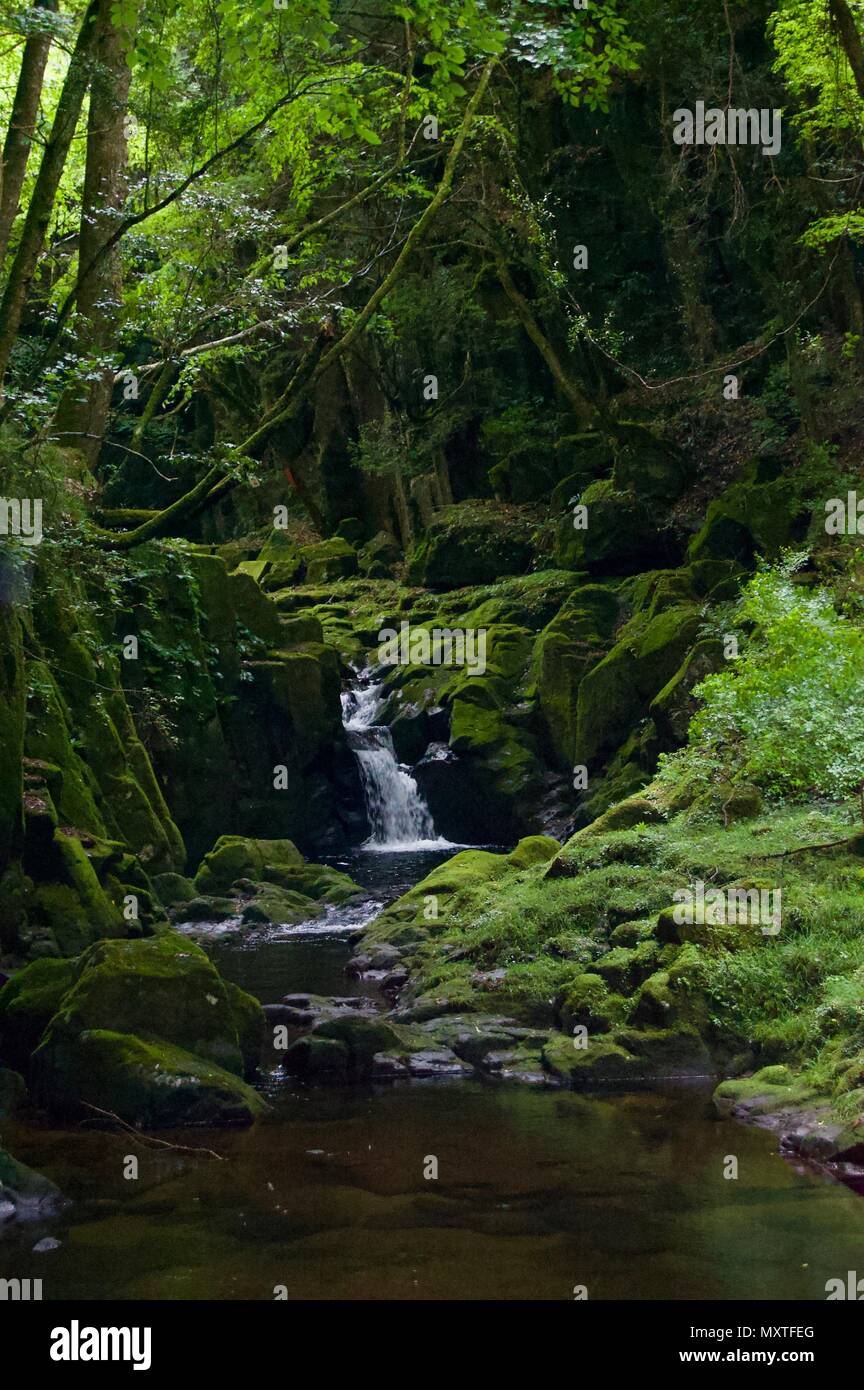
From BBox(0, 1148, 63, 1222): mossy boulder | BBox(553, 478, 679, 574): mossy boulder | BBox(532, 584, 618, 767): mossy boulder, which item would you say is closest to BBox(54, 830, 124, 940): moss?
BBox(0, 1148, 63, 1222): mossy boulder

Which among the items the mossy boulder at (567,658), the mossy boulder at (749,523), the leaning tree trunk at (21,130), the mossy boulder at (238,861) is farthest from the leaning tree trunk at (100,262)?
the mossy boulder at (749,523)

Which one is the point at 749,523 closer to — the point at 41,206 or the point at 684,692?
the point at 684,692

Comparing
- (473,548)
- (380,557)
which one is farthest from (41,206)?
(380,557)

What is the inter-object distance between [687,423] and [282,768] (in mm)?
10656

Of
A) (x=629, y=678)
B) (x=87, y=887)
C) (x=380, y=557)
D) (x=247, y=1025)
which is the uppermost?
(x=380, y=557)

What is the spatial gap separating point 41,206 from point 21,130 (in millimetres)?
458

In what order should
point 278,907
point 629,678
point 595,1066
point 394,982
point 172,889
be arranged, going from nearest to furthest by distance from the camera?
point 595,1066
point 394,982
point 278,907
point 172,889
point 629,678

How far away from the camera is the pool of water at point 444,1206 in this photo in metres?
5.56

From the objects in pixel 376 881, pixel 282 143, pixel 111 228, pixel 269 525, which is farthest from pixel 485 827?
pixel 269 525

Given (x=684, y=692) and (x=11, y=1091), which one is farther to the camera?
(x=684, y=692)

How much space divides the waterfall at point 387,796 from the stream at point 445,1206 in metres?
13.4

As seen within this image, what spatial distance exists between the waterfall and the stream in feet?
43.9

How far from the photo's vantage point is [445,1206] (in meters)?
6.51

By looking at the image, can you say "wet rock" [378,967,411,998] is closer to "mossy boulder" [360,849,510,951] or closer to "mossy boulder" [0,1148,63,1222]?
"mossy boulder" [360,849,510,951]
